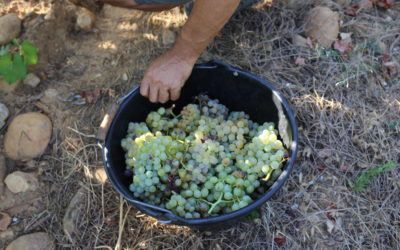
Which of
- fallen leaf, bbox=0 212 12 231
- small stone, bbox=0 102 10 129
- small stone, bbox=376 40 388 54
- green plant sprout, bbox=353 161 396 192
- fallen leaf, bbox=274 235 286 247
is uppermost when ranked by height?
small stone, bbox=376 40 388 54

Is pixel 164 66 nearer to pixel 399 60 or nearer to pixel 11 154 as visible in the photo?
pixel 11 154

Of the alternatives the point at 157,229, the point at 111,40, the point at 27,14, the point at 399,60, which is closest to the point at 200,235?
the point at 157,229

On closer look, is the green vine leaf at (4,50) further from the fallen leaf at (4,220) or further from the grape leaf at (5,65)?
the fallen leaf at (4,220)

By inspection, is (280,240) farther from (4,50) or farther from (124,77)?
(4,50)

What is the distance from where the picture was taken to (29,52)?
2121 millimetres

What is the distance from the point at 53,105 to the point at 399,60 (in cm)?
198

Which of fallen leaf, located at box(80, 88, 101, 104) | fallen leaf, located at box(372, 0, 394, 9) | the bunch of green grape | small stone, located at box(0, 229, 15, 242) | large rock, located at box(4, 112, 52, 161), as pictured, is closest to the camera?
the bunch of green grape

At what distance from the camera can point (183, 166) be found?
Result: 1617 mm

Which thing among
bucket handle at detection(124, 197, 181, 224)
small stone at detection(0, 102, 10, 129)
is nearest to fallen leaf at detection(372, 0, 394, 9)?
bucket handle at detection(124, 197, 181, 224)

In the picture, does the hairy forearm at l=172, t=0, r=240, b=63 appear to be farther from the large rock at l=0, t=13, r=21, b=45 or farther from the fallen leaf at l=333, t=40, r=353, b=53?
the large rock at l=0, t=13, r=21, b=45

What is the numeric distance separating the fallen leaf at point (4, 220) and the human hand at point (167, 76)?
0.90 meters

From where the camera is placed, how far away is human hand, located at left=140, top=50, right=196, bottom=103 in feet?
5.94

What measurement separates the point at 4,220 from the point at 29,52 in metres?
0.88

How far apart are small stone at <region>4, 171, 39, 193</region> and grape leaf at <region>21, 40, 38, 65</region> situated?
1.98ft
